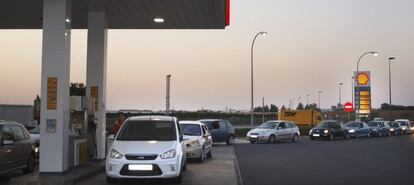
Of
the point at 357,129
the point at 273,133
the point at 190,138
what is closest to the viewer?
the point at 190,138

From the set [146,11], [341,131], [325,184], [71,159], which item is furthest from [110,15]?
[341,131]

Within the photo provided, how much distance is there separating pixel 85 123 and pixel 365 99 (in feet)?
164

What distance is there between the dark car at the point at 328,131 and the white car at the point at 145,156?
30.4 meters

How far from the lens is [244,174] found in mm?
17234

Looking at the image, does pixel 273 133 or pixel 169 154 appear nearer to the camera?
pixel 169 154

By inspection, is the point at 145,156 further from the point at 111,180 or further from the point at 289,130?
the point at 289,130

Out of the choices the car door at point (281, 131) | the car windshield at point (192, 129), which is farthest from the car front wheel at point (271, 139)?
the car windshield at point (192, 129)

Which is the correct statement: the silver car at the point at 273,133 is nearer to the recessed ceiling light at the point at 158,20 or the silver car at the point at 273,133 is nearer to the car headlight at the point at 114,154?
the recessed ceiling light at the point at 158,20

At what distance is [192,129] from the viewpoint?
71.6 feet

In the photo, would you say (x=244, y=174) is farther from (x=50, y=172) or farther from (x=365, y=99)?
(x=365, y=99)

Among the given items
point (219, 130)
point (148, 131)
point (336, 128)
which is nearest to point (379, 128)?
point (336, 128)

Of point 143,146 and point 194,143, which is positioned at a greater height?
point 143,146

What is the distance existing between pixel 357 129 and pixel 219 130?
19.7 m

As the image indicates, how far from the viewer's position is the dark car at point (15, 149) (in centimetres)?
1382
